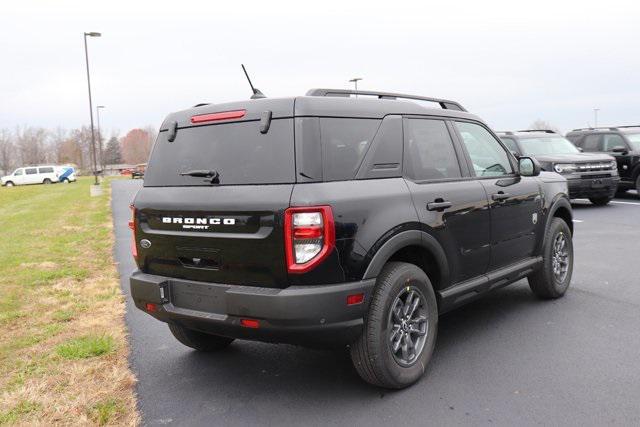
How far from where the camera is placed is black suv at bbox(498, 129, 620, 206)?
13.1 metres

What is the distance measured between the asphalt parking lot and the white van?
54.7 m

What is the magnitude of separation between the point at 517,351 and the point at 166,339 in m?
2.90

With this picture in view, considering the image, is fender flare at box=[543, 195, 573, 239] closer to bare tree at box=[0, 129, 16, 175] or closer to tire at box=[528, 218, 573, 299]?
tire at box=[528, 218, 573, 299]

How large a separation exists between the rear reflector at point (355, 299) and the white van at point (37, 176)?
57429 millimetres

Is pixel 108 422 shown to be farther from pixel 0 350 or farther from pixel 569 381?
pixel 569 381

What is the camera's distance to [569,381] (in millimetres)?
3672

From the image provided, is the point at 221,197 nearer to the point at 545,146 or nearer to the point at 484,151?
the point at 484,151

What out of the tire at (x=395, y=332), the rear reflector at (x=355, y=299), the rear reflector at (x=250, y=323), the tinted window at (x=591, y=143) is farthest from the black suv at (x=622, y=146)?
the rear reflector at (x=250, y=323)

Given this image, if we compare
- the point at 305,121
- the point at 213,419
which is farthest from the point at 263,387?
the point at 305,121

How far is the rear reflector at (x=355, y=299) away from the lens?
3240 mm

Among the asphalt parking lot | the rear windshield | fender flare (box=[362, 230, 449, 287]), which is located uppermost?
the rear windshield

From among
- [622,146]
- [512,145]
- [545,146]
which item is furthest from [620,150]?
[512,145]

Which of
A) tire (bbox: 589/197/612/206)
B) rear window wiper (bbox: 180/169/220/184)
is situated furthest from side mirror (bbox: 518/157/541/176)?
tire (bbox: 589/197/612/206)

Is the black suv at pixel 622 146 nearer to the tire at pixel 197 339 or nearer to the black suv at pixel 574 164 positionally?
the black suv at pixel 574 164
